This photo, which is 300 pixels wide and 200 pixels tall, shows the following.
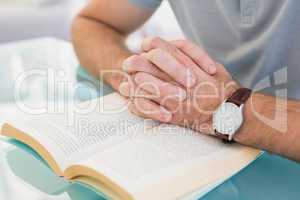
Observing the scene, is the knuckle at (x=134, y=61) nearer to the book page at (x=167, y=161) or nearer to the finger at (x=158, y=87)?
the finger at (x=158, y=87)

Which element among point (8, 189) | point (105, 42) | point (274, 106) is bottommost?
point (8, 189)

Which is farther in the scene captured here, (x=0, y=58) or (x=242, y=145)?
(x=0, y=58)

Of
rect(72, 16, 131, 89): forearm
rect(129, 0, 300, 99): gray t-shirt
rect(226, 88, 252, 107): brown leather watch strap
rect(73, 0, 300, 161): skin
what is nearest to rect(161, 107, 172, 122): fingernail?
rect(73, 0, 300, 161): skin

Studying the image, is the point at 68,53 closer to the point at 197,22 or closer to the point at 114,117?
the point at 197,22

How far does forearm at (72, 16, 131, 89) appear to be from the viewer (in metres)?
1.03

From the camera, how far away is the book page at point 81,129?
2.26ft

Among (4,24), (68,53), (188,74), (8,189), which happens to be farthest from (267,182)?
(4,24)

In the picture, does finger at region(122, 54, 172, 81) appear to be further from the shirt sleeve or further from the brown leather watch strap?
the shirt sleeve

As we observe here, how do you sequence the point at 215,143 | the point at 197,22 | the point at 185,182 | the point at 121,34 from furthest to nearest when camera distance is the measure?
1. the point at 121,34
2. the point at 197,22
3. the point at 215,143
4. the point at 185,182

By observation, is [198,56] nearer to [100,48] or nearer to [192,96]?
[192,96]

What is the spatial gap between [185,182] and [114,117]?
0.23 metres

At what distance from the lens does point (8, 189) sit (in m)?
0.70

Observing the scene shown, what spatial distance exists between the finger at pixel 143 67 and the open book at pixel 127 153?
9 cm

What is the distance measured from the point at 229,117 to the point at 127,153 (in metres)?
0.19
